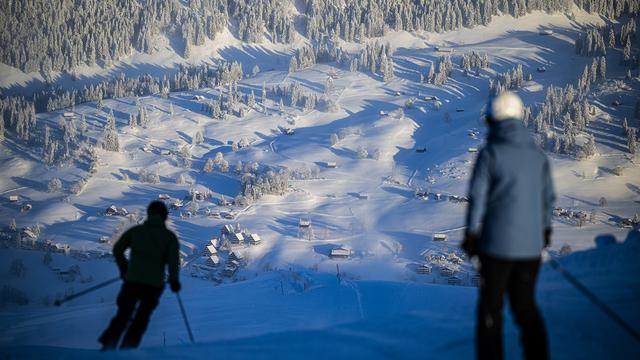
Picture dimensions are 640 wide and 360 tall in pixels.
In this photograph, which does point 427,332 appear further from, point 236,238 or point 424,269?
point 236,238

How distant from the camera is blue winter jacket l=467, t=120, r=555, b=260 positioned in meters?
4.82

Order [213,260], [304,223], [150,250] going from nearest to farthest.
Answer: [150,250] < [213,260] < [304,223]

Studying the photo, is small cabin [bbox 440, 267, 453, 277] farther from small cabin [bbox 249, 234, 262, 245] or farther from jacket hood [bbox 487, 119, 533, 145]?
jacket hood [bbox 487, 119, 533, 145]

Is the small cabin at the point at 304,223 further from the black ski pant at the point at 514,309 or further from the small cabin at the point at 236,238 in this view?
the black ski pant at the point at 514,309

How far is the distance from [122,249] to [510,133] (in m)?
5.49

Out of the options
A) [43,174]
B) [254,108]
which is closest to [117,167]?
[43,174]

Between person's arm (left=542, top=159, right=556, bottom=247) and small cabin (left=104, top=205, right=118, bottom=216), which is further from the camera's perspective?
small cabin (left=104, top=205, right=118, bottom=216)

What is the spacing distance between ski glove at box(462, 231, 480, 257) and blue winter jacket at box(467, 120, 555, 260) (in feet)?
0.28

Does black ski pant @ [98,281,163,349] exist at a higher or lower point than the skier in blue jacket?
lower

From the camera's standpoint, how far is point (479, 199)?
4.83 meters

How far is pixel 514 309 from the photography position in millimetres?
5020

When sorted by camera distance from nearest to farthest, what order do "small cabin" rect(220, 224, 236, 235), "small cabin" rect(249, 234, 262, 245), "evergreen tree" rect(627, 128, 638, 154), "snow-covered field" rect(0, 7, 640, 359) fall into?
"snow-covered field" rect(0, 7, 640, 359) < "small cabin" rect(249, 234, 262, 245) < "small cabin" rect(220, 224, 236, 235) < "evergreen tree" rect(627, 128, 638, 154)

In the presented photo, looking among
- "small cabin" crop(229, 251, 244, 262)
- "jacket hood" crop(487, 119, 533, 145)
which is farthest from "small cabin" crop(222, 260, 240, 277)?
"jacket hood" crop(487, 119, 533, 145)

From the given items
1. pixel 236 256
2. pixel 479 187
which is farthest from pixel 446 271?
pixel 479 187
